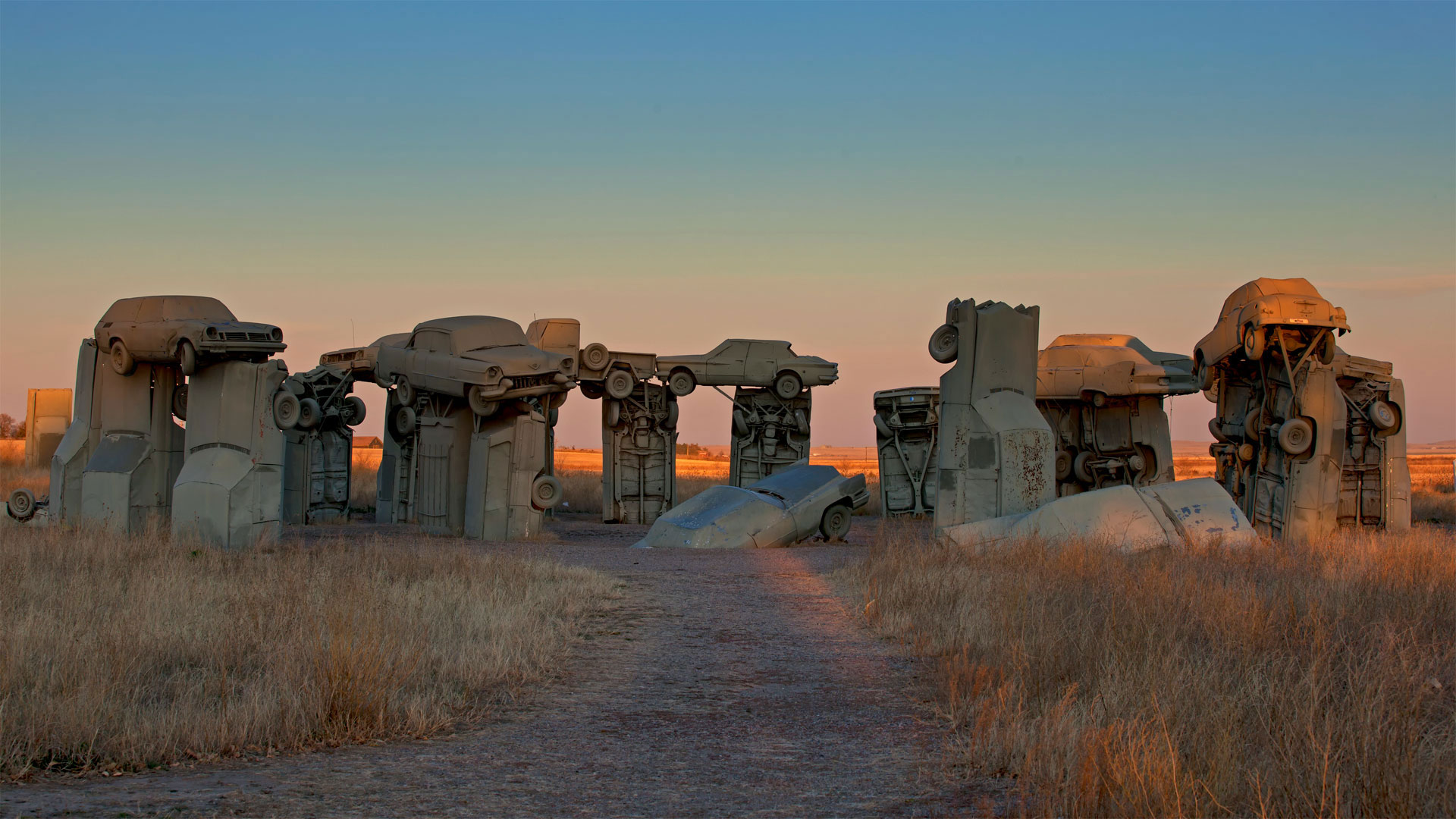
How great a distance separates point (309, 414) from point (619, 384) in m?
6.71

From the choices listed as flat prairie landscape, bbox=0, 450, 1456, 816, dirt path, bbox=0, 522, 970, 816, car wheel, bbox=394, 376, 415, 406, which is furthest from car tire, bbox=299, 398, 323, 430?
dirt path, bbox=0, 522, 970, 816

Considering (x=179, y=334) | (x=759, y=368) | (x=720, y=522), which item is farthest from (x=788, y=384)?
(x=179, y=334)

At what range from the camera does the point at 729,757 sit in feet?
20.5

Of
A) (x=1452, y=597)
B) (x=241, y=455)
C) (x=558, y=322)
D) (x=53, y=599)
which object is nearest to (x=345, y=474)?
(x=558, y=322)

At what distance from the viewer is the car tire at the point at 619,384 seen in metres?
27.5

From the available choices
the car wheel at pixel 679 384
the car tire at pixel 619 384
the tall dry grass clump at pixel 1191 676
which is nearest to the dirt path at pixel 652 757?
the tall dry grass clump at pixel 1191 676

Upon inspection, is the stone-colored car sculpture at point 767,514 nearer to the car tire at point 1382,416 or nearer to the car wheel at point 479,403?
the car wheel at point 479,403

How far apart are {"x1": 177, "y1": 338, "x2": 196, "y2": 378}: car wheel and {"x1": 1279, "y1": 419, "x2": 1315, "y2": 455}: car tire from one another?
15.8 metres

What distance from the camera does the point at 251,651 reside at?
834cm

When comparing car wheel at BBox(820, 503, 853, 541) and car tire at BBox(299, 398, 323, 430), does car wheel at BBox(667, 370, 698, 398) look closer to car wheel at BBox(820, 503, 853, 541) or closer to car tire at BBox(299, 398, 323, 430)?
car tire at BBox(299, 398, 323, 430)

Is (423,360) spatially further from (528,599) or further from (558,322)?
(528,599)

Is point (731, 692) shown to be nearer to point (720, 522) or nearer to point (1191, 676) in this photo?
point (1191, 676)

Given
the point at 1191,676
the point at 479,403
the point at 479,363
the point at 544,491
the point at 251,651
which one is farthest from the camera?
the point at 544,491

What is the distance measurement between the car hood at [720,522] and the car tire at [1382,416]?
10157mm
